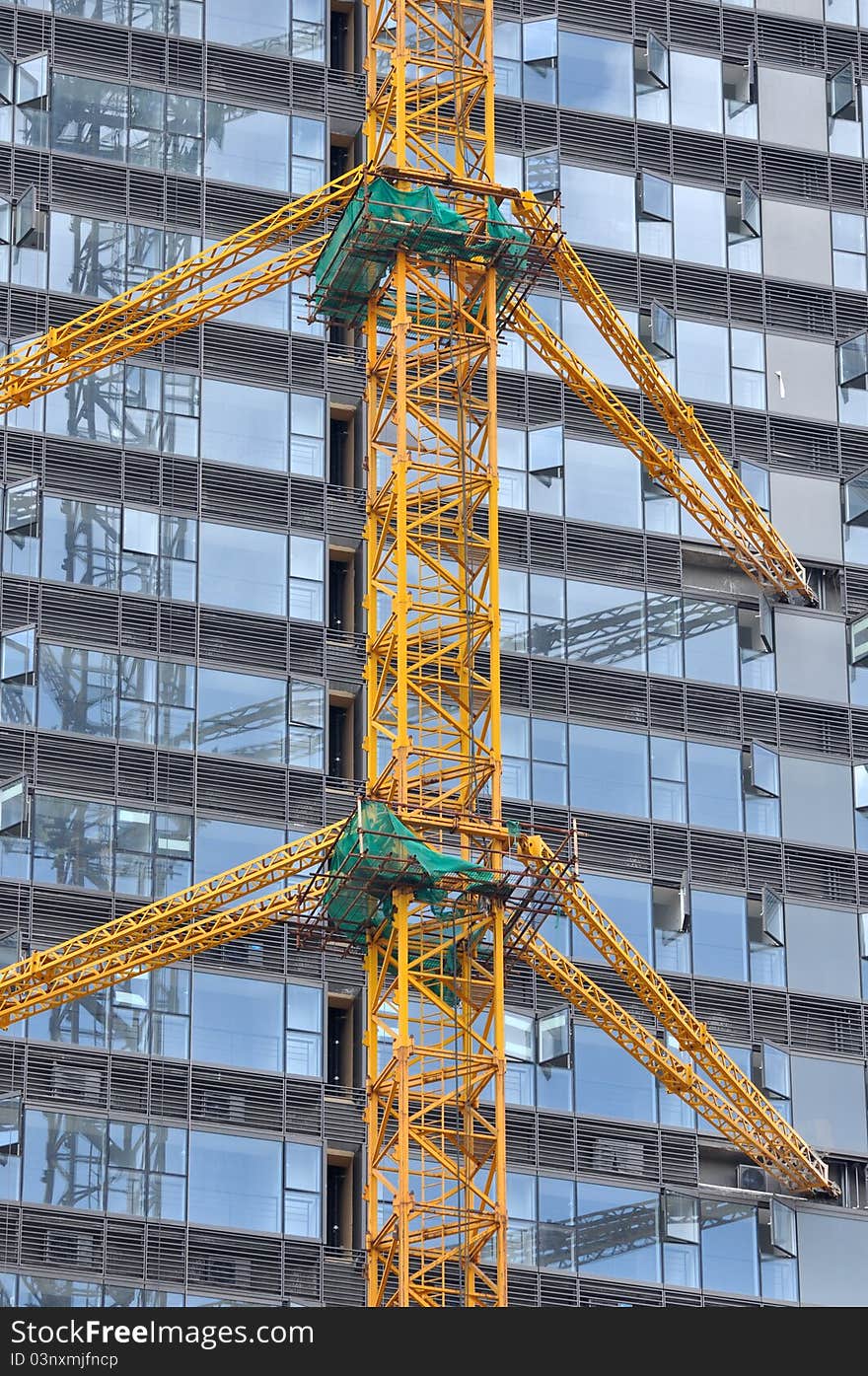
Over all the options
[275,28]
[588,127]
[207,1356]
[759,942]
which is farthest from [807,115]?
[207,1356]

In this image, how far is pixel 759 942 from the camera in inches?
4208

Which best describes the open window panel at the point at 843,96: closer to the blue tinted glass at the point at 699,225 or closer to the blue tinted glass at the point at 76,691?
the blue tinted glass at the point at 699,225

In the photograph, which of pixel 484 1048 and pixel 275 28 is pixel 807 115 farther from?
pixel 484 1048

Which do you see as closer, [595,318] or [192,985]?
[192,985]

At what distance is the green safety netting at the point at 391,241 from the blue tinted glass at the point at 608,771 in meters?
17.1

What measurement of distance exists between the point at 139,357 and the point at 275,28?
10752 millimetres

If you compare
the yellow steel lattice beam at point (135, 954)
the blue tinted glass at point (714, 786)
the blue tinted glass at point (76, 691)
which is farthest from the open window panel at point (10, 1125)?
the blue tinted glass at point (714, 786)

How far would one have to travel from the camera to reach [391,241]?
9088cm

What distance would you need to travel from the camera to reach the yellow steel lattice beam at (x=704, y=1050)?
97375 mm

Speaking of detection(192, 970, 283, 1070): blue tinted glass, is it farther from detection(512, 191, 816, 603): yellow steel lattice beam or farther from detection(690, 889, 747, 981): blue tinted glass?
detection(512, 191, 816, 603): yellow steel lattice beam

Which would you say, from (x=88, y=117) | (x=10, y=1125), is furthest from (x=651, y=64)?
(x=10, y=1125)

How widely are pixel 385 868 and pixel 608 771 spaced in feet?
72.0

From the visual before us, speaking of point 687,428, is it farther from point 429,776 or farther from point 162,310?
point 429,776

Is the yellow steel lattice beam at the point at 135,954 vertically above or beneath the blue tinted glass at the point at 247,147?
beneath
